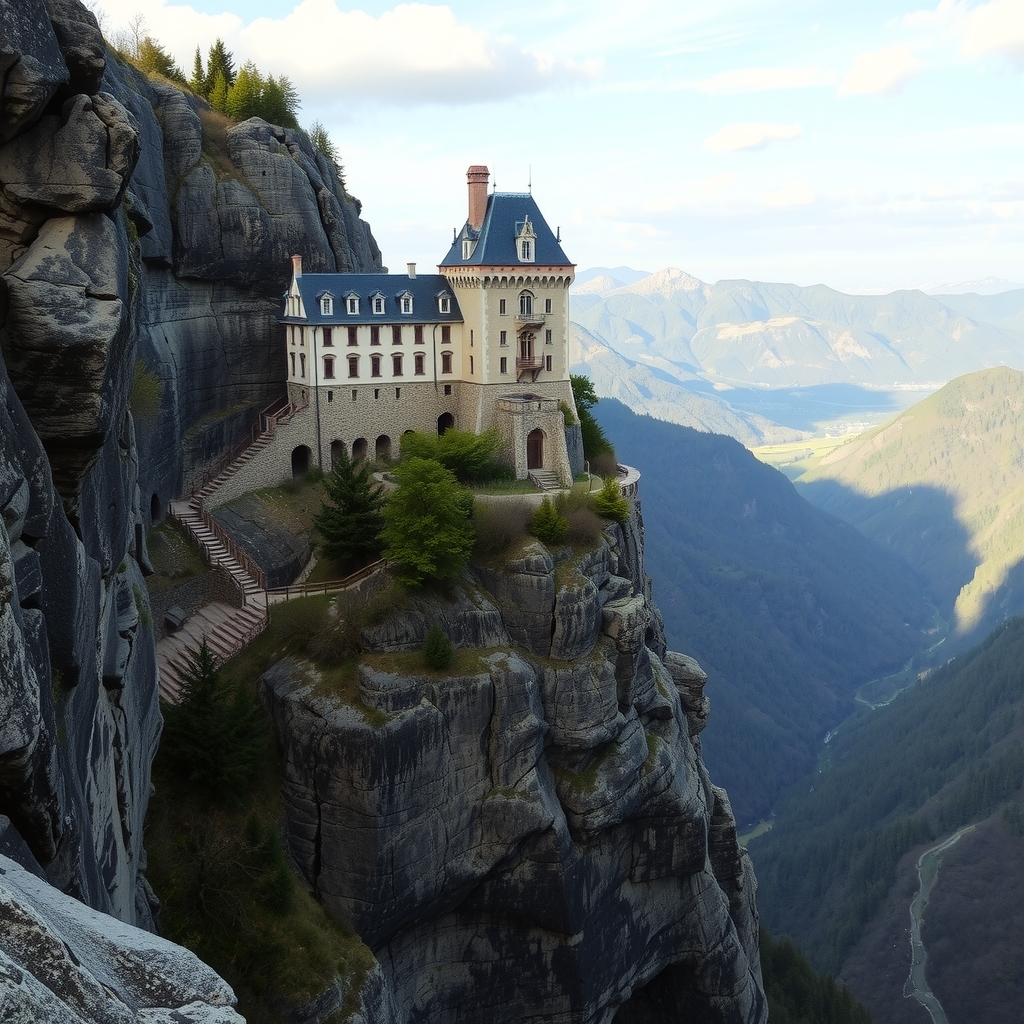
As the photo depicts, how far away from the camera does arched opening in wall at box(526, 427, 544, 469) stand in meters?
59.8

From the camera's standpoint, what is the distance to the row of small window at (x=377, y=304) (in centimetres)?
5834

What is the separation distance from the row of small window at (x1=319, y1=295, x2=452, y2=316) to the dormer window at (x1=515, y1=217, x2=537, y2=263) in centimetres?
491

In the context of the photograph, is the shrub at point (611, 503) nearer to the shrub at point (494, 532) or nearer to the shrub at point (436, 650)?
the shrub at point (494, 532)

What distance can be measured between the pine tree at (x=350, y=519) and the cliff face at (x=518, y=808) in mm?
4837

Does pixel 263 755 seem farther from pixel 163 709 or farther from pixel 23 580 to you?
pixel 23 580

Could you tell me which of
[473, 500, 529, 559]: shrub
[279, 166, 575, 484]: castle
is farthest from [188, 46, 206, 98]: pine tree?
[473, 500, 529, 559]: shrub

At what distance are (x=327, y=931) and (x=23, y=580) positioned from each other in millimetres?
26591

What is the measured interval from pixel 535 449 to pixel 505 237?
39.9 feet

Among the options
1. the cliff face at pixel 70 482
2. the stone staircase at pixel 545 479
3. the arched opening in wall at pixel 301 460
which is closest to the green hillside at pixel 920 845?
the stone staircase at pixel 545 479

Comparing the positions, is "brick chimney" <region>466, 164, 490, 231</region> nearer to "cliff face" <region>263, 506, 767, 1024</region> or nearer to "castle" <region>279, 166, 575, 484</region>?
"castle" <region>279, 166, 575, 484</region>

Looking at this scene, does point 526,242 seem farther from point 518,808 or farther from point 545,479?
point 518,808

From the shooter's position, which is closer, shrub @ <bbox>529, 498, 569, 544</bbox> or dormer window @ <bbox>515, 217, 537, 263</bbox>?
shrub @ <bbox>529, 498, 569, 544</bbox>

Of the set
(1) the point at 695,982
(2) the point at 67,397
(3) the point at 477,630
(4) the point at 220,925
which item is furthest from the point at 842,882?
Result: (2) the point at 67,397

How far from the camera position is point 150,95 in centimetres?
5803
